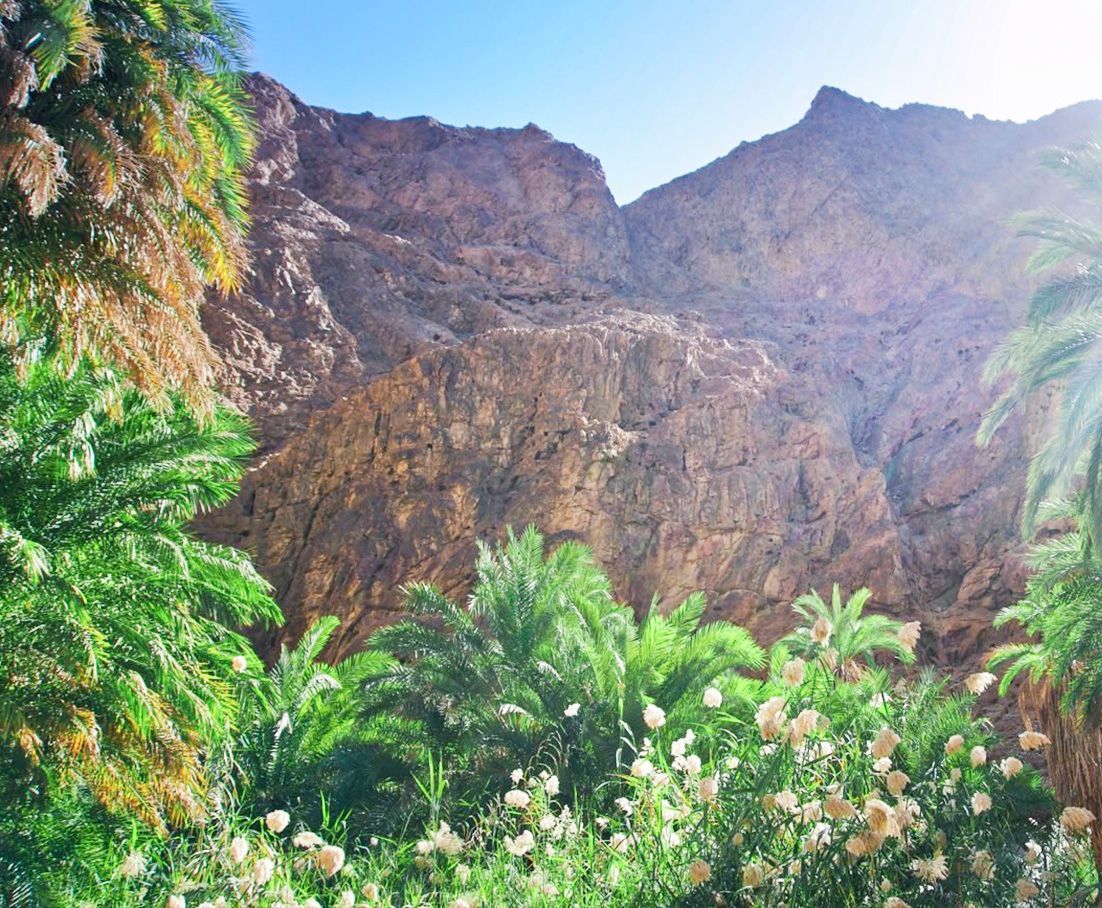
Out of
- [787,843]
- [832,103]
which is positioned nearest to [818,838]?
[787,843]

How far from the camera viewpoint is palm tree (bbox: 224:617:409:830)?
1091 cm

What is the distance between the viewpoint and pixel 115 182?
20.8 feet

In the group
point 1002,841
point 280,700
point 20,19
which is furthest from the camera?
point 280,700

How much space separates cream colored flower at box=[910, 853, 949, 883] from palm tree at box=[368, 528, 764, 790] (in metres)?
6.73

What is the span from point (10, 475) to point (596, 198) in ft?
118

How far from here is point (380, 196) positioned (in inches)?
1547

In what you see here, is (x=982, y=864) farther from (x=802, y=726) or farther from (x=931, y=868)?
(x=802, y=726)

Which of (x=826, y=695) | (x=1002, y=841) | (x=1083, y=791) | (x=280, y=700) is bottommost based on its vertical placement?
(x=1083, y=791)

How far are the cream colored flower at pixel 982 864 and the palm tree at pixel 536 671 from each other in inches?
264

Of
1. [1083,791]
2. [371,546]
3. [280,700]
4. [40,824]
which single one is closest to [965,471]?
[371,546]

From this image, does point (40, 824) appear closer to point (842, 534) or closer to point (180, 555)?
point (180, 555)

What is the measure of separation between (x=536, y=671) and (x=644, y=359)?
16.1 m

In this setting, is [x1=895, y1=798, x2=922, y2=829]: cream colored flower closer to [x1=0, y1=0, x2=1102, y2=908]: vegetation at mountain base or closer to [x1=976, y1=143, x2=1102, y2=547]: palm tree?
[x1=0, y1=0, x2=1102, y2=908]: vegetation at mountain base

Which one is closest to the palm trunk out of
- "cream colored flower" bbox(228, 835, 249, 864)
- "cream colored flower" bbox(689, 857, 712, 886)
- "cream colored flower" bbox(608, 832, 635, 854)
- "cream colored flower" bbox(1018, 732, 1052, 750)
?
"cream colored flower" bbox(1018, 732, 1052, 750)
